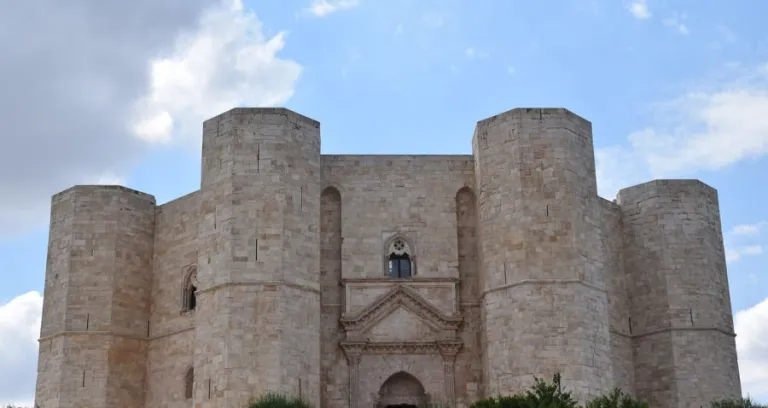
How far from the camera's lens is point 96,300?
93.0 feet

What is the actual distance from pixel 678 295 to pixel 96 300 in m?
16.1

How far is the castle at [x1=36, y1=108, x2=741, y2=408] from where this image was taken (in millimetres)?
25047

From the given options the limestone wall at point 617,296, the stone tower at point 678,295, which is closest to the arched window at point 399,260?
the limestone wall at point 617,296

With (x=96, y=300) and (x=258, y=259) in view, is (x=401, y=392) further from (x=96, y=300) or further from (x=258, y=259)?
(x=96, y=300)

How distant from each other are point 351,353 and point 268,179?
4.96 metres

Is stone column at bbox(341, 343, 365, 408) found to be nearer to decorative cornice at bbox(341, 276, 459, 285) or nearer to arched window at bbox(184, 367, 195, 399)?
decorative cornice at bbox(341, 276, 459, 285)

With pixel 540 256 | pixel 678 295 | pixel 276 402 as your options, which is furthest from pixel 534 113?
pixel 276 402

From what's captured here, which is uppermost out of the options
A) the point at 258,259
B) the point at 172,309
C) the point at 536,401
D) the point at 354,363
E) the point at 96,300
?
the point at 258,259

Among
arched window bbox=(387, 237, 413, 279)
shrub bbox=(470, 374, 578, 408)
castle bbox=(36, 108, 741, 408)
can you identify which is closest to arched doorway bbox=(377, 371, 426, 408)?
castle bbox=(36, 108, 741, 408)

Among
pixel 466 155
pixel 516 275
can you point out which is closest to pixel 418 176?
pixel 466 155

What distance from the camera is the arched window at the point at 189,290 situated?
28.1 metres

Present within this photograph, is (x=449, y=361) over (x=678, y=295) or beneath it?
beneath

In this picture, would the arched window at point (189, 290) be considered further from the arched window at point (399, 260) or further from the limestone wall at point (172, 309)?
the arched window at point (399, 260)

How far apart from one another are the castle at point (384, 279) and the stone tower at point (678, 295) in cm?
6
